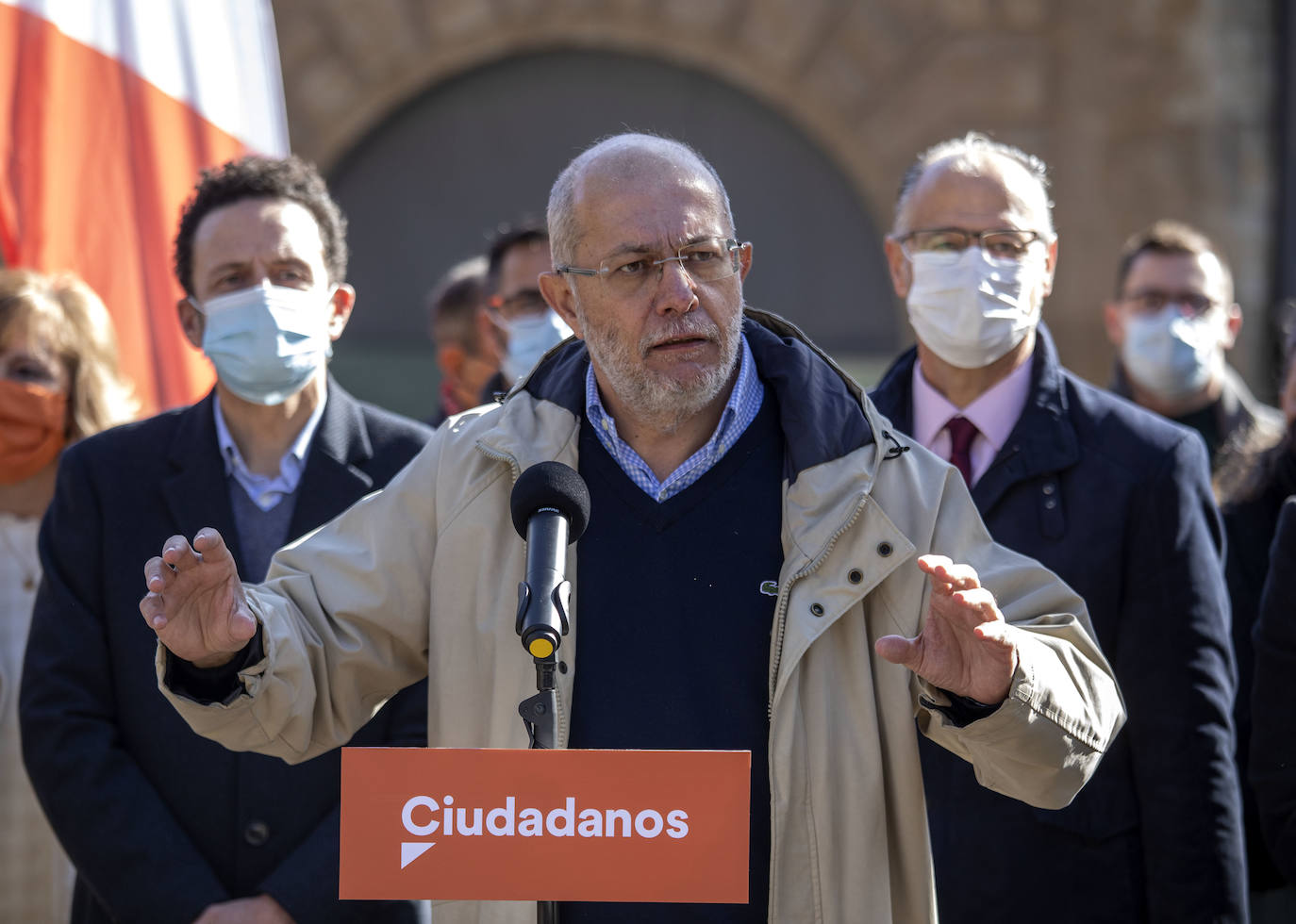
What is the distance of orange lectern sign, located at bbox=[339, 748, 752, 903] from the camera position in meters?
1.94

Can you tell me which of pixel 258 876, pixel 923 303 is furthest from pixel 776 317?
pixel 258 876

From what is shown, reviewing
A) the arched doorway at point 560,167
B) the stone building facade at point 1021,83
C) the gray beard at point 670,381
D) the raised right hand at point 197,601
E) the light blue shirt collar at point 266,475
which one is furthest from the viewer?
the arched doorway at point 560,167

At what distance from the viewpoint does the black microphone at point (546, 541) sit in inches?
74.8

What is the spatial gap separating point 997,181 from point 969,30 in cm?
552

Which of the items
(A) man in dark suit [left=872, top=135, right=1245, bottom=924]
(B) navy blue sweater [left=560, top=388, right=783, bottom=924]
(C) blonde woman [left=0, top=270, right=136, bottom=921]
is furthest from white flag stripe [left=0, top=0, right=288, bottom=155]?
(B) navy blue sweater [left=560, top=388, right=783, bottom=924]

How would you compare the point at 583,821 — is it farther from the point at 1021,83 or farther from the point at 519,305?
the point at 1021,83

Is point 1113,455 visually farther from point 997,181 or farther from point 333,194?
point 333,194

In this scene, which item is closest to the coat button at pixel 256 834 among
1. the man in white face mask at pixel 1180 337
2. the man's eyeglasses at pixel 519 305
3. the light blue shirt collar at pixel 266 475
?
the light blue shirt collar at pixel 266 475

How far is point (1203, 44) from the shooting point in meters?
8.77

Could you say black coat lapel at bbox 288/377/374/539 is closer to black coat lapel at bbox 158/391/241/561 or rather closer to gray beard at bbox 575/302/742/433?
black coat lapel at bbox 158/391/241/561

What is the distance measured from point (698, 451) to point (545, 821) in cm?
102

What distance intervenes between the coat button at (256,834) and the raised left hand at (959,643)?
5.46ft

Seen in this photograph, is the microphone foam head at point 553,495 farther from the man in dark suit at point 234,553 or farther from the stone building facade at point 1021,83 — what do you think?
the stone building facade at point 1021,83

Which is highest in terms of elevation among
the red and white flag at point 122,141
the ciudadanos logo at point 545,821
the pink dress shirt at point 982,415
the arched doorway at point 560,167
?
the arched doorway at point 560,167
